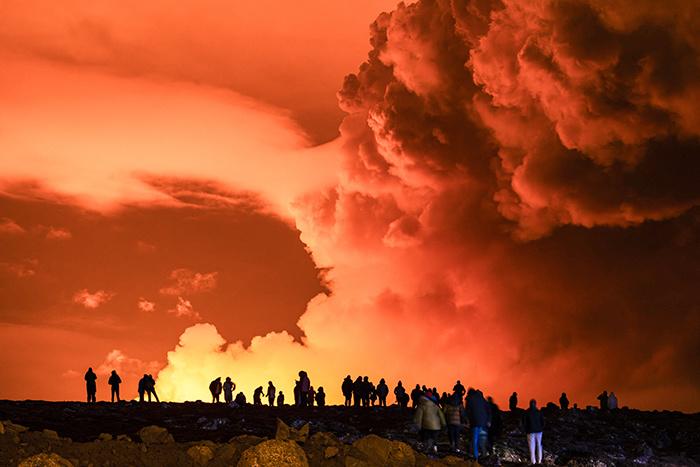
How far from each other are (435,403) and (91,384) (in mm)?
24639

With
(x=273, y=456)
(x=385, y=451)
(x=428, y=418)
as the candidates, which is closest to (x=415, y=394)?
(x=428, y=418)

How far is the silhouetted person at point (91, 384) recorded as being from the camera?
47.8 metres

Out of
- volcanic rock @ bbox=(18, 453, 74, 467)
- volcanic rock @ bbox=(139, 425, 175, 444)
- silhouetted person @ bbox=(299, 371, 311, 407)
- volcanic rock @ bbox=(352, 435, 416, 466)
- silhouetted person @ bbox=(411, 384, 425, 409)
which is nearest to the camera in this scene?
volcanic rock @ bbox=(18, 453, 74, 467)

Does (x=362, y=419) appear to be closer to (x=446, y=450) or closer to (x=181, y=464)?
(x=446, y=450)

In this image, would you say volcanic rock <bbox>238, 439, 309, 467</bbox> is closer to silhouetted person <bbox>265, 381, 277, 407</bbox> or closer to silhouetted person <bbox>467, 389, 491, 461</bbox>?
silhouetted person <bbox>467, 389, 491, 461</bbox>

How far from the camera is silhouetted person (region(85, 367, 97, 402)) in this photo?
47.8 meters

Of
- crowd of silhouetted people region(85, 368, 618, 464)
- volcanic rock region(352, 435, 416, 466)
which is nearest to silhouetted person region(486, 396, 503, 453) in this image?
crowd of silhouetted people region(85, 368, 618, 464)

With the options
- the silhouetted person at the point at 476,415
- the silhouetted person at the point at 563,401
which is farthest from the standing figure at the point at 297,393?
the silhouetted person at the point at 476,415

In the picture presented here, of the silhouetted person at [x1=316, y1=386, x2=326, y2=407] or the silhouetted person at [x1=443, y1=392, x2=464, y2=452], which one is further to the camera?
the silhouetted person at [x1=316, y1=386, x2=326, y2=407]

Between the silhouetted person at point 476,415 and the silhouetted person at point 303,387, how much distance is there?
22859 millimetres

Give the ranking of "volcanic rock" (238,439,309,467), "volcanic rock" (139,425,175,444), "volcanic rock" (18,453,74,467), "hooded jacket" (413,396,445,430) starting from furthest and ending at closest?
"hooded jacket" (413,396,445,430) < "volcanic rock" (139,425,175,444) < "volcanic rock" (238,439,309,467) < "volcanic rock" (18,453,74,467)

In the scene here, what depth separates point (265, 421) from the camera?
124 ft

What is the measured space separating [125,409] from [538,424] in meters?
18.2

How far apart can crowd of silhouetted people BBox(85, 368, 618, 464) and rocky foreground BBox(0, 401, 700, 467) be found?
2.93ft
